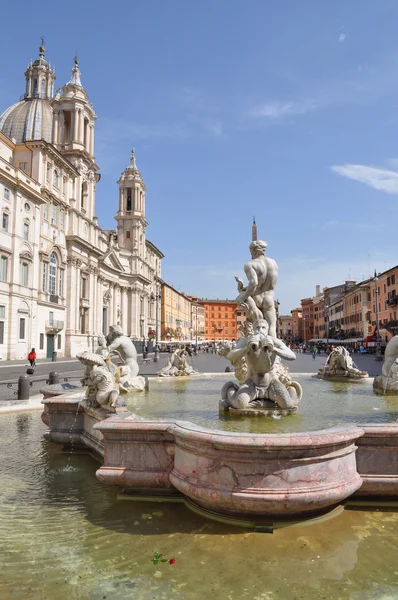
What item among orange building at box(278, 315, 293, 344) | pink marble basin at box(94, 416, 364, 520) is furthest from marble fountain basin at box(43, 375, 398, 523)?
orange building at box(278, 315, 293, 344)

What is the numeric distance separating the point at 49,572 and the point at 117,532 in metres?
0.67

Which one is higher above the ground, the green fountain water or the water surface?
the water surface

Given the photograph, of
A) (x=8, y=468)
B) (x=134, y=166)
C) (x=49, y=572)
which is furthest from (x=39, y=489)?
(x=134, y=166)

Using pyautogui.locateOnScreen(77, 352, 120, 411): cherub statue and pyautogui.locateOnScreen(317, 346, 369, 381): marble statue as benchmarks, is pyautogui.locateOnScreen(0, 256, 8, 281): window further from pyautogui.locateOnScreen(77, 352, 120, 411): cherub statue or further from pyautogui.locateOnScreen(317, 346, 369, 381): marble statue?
pyautogui.locateOnScreen(77, 352, 120, 411): cherub statue

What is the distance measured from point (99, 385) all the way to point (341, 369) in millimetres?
7142

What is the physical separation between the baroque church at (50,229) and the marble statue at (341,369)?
90.8 feet

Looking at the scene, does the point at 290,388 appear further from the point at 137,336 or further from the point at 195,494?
the point at 137,336

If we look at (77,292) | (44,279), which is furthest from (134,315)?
(44,279)

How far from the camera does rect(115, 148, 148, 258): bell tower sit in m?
79.4

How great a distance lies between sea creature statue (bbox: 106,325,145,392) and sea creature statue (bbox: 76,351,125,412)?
7.46 feet

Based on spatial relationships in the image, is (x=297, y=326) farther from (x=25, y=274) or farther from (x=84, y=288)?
(x=25, y=274)

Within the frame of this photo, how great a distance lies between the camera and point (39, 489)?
4699mm

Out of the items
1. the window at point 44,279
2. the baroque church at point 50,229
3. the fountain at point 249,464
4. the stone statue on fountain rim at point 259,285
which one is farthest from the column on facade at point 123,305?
the fountain at point 249,464

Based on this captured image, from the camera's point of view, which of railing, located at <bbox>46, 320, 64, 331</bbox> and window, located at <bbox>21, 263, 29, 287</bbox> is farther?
railing, located at <bbox>46, 320, 64, 331</bbox>
